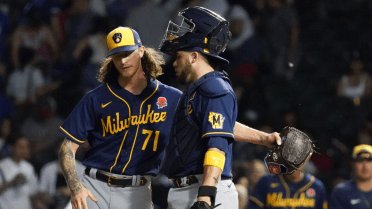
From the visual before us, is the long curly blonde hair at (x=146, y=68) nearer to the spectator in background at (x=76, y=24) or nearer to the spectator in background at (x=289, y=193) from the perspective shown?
the spectator in background at (x=289, y=193)

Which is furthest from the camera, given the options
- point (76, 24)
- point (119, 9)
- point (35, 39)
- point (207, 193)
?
point (35, 39)

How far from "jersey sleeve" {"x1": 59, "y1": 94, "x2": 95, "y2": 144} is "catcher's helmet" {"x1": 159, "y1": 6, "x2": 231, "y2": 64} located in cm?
81

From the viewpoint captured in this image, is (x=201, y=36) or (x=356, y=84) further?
(x=356, y=84)

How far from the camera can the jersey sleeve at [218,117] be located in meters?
3.00

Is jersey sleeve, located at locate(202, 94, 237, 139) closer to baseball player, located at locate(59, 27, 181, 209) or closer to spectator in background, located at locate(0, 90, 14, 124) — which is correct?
baseball player, located at locate(59, 27, 181, 209)

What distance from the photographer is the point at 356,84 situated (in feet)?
25.8

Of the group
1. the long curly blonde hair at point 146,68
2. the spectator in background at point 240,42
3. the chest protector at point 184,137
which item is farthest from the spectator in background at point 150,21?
the chest protector at point 184,137

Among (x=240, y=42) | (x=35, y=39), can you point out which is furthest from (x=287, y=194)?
(x=35, y=39)

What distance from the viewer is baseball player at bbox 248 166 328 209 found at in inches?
235

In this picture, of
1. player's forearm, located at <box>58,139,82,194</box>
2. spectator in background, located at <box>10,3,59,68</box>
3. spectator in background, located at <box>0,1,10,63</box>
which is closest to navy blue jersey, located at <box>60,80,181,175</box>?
player's forearm, located at <box>58,139,82,194</box>

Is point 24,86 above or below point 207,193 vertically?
above

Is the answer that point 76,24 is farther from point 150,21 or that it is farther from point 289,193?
point 289,193

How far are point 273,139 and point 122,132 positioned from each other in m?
1.09

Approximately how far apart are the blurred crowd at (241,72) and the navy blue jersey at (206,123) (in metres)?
3.84
